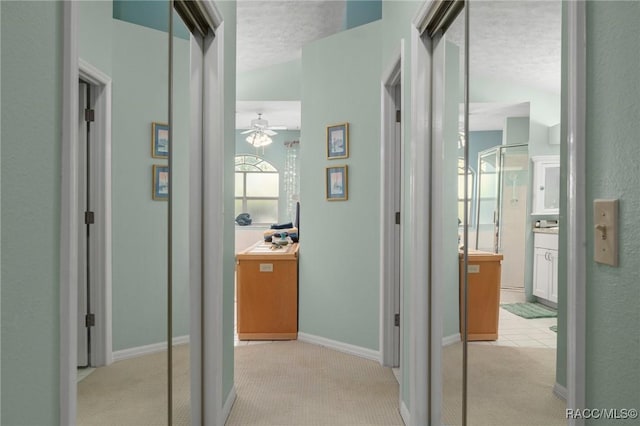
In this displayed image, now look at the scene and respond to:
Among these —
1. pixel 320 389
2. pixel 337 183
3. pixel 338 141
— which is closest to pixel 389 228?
pixel 337 183

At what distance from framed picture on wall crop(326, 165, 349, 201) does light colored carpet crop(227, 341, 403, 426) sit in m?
1.33

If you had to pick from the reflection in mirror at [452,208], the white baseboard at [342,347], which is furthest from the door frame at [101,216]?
the white baseboard at [342,347]

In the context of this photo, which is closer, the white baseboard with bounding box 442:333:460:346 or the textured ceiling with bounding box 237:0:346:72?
the white baseboard with bounding box 442:333:460:346

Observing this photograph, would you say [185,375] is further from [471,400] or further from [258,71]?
[258,71]

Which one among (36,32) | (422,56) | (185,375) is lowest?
(185,375)

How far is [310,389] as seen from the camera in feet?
8.93

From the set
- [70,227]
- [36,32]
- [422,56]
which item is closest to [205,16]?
[422,56]

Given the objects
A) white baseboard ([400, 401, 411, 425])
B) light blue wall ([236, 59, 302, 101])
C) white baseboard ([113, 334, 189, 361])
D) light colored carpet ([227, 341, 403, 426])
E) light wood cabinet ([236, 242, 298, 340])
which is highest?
light blue wall ([236, 59, 302, 101])

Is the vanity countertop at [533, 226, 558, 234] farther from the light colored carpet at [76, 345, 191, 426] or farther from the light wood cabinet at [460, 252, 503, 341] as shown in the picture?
the light colored carpet at [76, 345, 191, 426]

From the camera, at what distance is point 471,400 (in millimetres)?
1500

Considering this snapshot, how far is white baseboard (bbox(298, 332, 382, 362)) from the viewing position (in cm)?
329

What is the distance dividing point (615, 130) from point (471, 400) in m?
1.15

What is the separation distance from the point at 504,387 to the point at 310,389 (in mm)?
1759

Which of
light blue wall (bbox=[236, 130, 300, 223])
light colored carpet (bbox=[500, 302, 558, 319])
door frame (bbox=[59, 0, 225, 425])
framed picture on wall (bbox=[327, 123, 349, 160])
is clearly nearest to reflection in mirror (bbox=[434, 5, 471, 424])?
light colored carpet (bbox=[500, 302, 558, 319])
